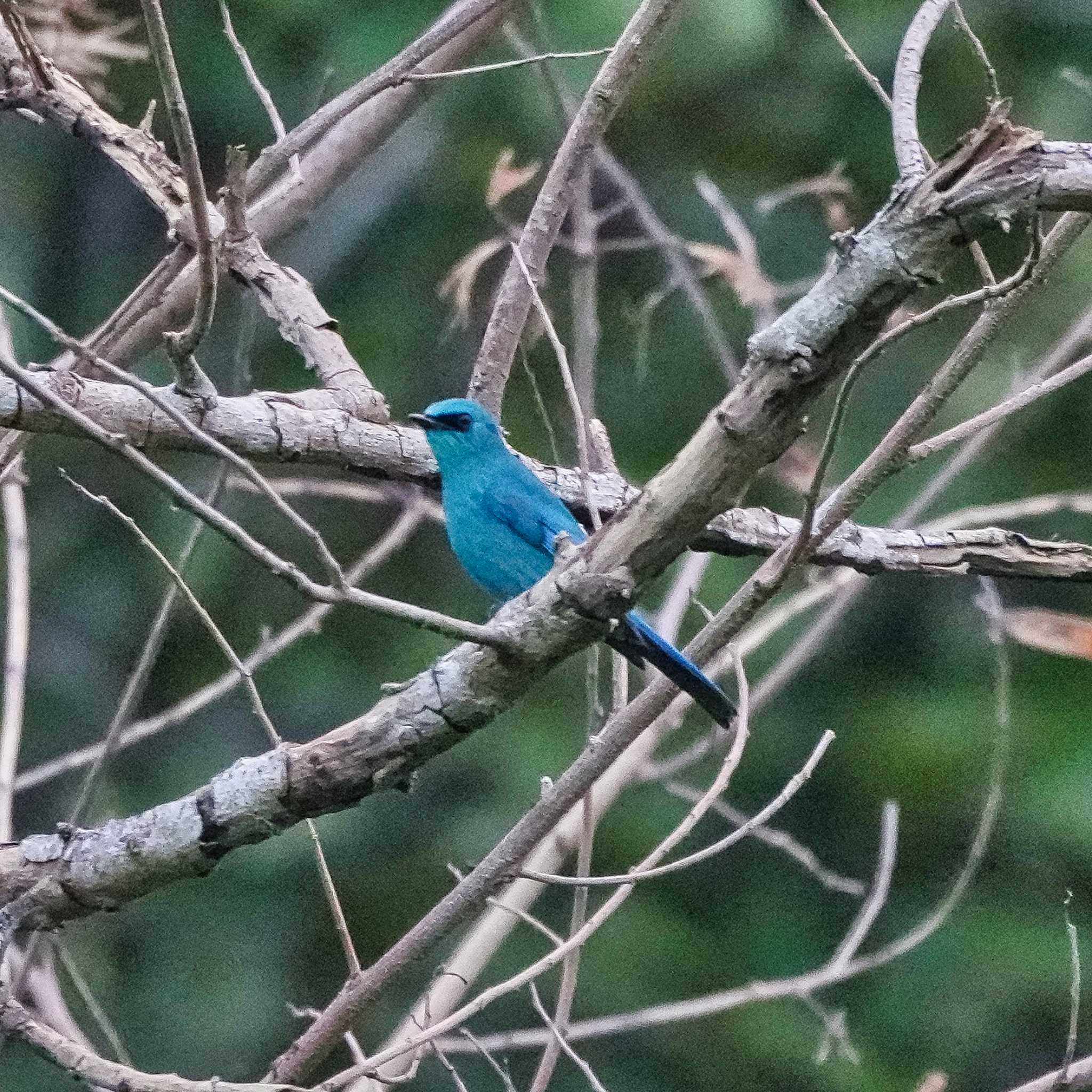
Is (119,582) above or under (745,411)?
above

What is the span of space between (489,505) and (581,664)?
11.6 ft

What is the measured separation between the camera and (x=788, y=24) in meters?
8.72

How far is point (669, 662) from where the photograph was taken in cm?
372

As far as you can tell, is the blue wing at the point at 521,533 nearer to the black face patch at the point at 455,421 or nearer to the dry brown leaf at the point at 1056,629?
the black face patch at the point at 455,421

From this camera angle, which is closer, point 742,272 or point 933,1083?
point 933,1083

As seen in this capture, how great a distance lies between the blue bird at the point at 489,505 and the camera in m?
4.55

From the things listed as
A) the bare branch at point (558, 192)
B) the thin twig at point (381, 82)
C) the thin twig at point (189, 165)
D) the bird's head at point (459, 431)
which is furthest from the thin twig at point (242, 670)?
the bird's head at point (459, 431)

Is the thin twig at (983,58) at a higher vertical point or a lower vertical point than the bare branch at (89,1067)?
higher

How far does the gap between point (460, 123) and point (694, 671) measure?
527cm

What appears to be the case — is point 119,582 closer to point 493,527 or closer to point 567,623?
point 493,527

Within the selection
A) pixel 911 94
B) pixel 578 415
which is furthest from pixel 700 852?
pixel 911 94

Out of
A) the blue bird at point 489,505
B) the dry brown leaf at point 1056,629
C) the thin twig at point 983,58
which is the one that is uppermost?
the thin twig at point 983,58

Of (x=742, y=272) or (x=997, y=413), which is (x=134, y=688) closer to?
(x=997, y=413)

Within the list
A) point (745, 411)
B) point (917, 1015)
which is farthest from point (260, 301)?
point (917, 1015)
